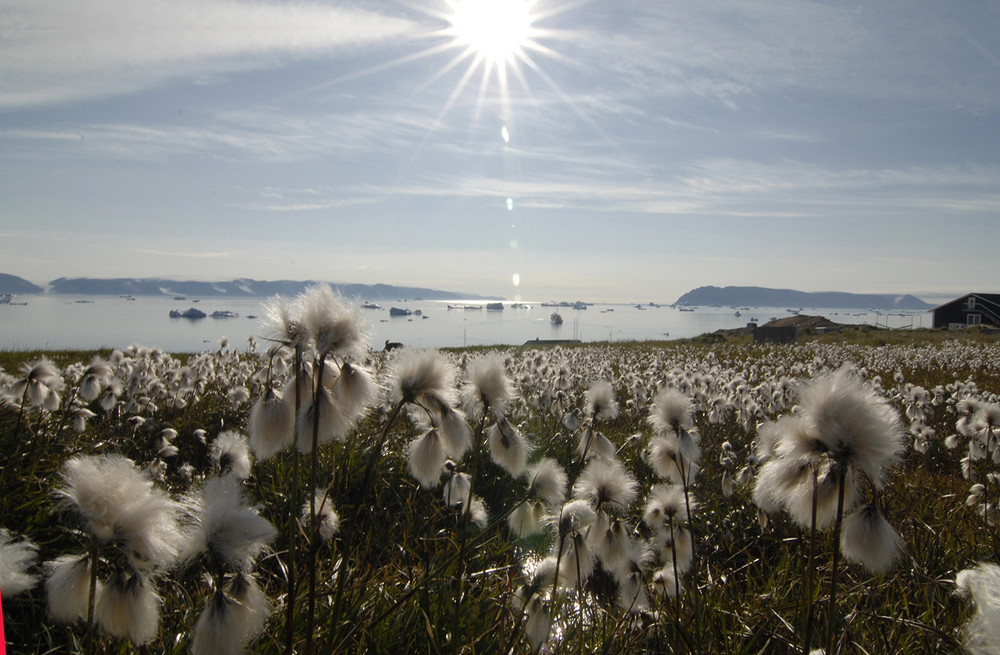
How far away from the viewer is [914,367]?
19.0 m

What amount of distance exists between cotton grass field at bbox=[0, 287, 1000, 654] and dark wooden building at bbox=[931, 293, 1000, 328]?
65919 millimetres

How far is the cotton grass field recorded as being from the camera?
1856 mm

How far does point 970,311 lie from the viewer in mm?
60281

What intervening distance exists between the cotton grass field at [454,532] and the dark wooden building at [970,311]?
216 ft

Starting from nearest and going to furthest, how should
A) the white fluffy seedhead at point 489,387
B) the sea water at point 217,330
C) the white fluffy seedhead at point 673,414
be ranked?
the white fluffy seedhead at point 489,387 → the white fluffy seedhead at point 673,414 → the sea water at point 217,330

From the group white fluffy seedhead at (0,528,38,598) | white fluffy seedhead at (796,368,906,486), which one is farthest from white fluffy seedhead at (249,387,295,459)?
white fluffy seedhead at (796,368,906,486)

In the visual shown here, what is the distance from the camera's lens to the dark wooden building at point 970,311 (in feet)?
190

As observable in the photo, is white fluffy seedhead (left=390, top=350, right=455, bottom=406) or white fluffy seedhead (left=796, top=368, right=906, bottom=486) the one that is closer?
white fluffy seedhead (left=796, top=368, right=906, bottom=486)

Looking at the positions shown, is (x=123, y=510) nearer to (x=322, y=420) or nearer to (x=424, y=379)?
(x=322, y=420)

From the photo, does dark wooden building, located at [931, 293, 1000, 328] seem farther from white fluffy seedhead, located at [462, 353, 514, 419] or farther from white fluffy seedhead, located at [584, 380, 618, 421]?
white fluffy seedhead, located at [462, 353, 514, 419]

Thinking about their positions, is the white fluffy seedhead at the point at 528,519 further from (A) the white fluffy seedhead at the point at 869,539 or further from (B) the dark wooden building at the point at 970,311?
(B) the dark wooden building at the point at 970,311

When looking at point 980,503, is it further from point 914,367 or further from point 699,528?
point 914,367

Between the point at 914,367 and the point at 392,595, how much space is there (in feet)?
69.3

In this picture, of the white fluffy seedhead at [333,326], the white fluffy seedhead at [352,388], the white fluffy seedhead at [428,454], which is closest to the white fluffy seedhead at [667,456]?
the white fluffy seedhead at [428,454]
